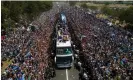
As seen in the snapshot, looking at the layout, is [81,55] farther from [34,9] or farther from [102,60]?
[34,9]

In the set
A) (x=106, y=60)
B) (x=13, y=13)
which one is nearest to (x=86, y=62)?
(x=106, y=60)

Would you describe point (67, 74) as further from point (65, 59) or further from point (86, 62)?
point (86, 62)

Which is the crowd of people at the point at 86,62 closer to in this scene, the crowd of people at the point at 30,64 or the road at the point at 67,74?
the crowd of people at the point at 30,64

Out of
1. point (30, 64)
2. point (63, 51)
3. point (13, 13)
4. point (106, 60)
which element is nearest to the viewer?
point (30, 64)

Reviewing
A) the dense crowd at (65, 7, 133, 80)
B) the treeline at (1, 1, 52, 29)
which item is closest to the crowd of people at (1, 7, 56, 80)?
the dense crowd at (65, 7, 133, 80)

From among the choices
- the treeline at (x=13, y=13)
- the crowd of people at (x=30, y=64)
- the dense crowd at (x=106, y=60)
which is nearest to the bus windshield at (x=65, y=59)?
the crowd of people at (x=30, y=64)

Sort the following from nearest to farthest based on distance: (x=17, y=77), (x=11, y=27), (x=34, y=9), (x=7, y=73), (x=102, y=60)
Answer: (x=17, y=77) < (x=7, y=73) < (x=102, y=60) < (x=11, y=27) < (x=34, y=9)

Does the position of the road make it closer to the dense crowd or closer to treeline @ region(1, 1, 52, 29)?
the dense crowd

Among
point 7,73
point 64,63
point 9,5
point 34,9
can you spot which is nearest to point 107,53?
point 64,63

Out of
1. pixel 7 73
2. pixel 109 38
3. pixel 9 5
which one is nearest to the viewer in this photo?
pixel 7 73
